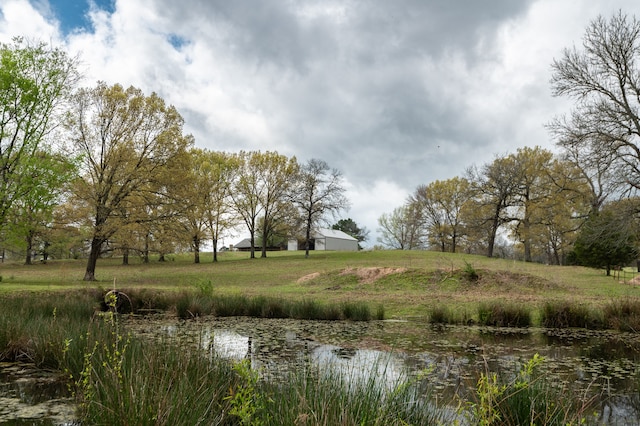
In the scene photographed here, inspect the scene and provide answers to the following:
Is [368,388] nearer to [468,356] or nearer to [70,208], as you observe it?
[468,356]

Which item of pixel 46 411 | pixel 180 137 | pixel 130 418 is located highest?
pixel 180 137

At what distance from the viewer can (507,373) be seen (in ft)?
21.5

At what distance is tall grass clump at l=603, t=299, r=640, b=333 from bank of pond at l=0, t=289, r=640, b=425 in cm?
4

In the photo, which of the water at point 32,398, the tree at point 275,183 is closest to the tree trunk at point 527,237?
the tree at point 275,183

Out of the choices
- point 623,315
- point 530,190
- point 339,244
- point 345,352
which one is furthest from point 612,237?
point 339,244

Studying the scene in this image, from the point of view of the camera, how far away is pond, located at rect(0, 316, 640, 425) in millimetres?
5680

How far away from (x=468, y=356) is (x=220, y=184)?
36.7 m

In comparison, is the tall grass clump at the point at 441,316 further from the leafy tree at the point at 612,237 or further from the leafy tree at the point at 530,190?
the leafy tree at the point at 530,190

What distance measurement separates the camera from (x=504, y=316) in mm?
12672

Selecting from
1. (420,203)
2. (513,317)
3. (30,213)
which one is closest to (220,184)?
(30,213)

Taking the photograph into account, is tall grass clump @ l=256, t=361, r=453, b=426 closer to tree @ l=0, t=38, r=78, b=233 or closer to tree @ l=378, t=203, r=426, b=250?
tree @ l=0, t=38, r=78, b=233

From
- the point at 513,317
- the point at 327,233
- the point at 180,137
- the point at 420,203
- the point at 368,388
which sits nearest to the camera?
the point at 368,388

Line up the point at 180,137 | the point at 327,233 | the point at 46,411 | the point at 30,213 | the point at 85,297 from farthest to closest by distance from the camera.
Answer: the point at 327,233, the point at 180,137, the point at 30,213, the point at 85,297, the point at 46,411

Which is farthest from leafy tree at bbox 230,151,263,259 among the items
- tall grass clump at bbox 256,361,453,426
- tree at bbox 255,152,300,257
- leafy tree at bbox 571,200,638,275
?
tall grass clump at bbox 256,361,453,426
